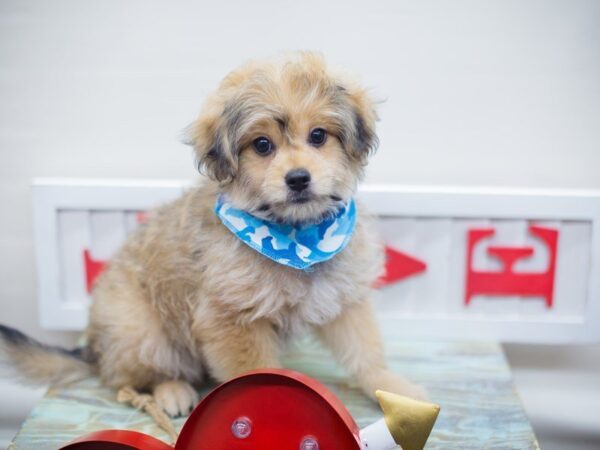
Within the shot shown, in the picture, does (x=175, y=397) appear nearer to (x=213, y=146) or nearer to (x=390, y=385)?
(x=390, y=385)

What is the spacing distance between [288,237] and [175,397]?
565mm

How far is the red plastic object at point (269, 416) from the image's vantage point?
1.07 m

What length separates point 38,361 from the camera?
66.5 inches

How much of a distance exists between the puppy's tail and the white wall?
24.8 inches

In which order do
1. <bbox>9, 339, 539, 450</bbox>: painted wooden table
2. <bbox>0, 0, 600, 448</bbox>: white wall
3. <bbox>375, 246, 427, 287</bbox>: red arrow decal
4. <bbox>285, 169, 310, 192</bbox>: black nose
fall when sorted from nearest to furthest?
<bbox>285, 169, 310, 192</bbox>: black nose, <bbox>9, 339, 539, 450</bbox>: painted wooden table, <bbox>0, 0, 600, 448</bbox>: white wall, <bbox>375, 246, 427, 287</bbox>: red arrow decal

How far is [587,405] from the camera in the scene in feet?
7.20

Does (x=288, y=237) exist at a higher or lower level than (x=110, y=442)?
higher

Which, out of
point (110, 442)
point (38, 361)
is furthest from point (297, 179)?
point (38, 361)

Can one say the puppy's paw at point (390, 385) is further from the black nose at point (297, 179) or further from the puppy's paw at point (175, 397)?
the black nose at point (297, 179)

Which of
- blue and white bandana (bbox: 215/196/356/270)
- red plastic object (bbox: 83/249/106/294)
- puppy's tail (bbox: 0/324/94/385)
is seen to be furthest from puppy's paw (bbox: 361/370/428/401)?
red plastic object (bbox: 83/249/106/294)

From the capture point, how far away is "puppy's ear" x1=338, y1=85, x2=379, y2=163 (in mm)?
1321

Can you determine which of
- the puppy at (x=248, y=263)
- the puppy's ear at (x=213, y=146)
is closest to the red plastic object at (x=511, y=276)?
the puppy at (x=248, y=263)

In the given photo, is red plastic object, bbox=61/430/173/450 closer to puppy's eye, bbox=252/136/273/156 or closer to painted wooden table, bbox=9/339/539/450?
painted wooden table, bbox=9/339/539/450

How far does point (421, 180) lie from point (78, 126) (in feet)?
3.81
